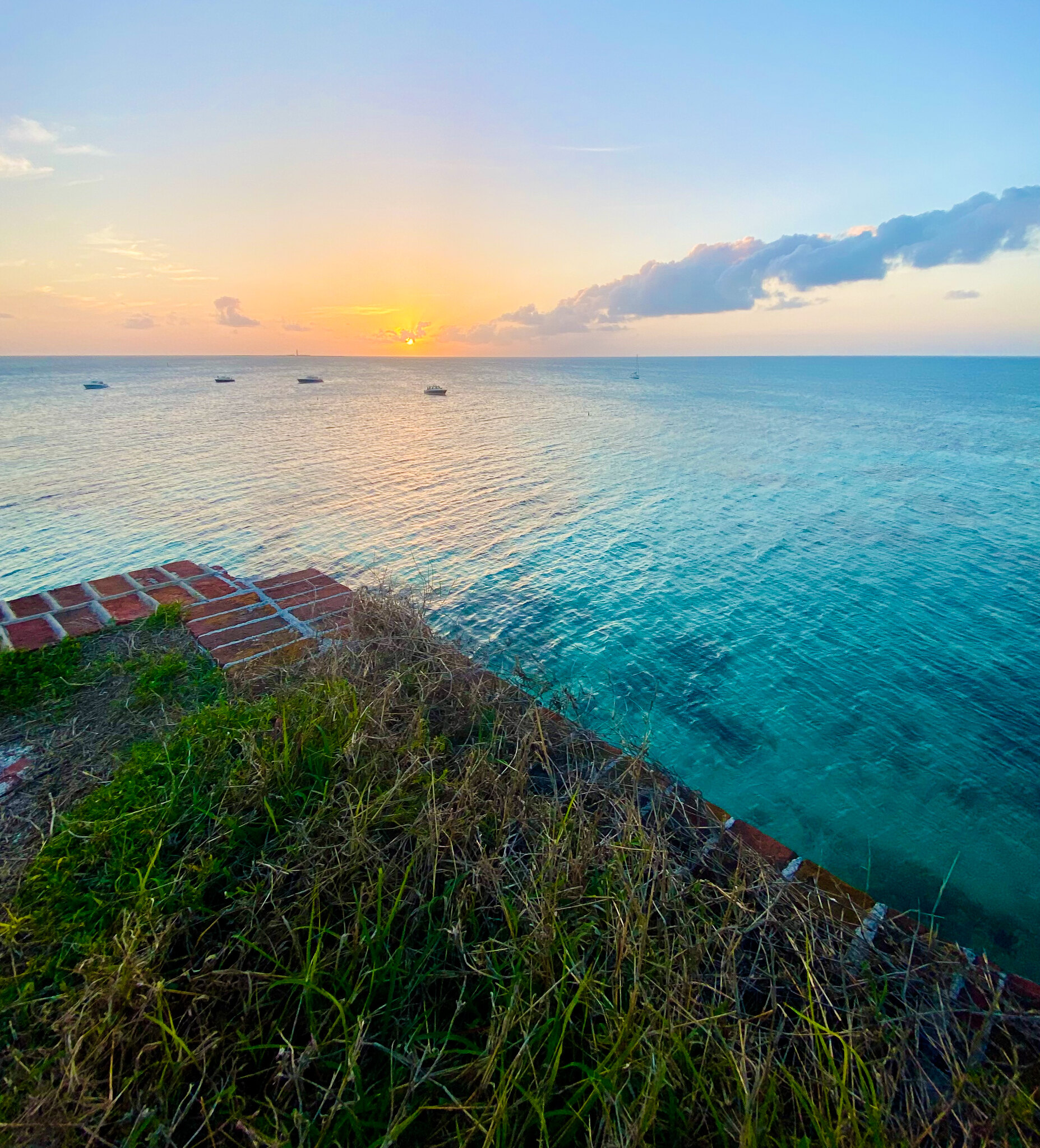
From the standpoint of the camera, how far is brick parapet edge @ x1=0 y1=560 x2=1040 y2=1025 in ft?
11.9

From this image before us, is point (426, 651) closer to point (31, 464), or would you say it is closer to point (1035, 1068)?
point (1035, 1068)

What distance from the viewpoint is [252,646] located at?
6.60 metres

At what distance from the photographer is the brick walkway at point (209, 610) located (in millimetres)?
6566

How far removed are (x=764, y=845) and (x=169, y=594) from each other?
315 inches

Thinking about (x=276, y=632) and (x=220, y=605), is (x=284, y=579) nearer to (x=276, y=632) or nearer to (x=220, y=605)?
(x=220, y=605)

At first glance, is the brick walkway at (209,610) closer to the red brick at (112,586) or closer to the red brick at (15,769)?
the red brick at (112,586)

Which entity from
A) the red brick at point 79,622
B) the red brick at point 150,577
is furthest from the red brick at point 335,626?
the red brick at point 150,577

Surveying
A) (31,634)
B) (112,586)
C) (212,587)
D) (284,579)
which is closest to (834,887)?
(284,579)

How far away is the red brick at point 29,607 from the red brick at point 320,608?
3112 mm

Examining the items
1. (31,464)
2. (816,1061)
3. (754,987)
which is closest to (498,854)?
(754,987)

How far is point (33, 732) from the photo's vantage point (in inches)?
196

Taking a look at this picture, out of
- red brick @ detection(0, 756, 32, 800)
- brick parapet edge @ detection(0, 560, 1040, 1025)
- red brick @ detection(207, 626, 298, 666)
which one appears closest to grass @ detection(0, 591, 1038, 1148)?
brick parapet edge @ detection(0, 560, 1040, 1025)

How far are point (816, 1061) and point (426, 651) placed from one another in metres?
4.32

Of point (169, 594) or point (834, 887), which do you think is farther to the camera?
point (169, 594)
